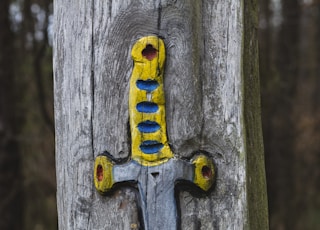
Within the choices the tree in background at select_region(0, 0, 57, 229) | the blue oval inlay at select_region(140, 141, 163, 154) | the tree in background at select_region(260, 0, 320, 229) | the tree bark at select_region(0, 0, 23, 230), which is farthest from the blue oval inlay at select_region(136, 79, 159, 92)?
the tree in background at select_region(260, 0, 320, 229)

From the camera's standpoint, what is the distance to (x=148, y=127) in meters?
1.76

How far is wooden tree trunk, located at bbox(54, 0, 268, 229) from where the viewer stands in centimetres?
177

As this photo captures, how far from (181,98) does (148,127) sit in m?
0.13

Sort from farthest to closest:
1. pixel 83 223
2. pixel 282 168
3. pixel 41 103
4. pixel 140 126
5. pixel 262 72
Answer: pixel 282 168, pixel 262 72, pixel 41 103, pixel 83 223, pixel 140 126

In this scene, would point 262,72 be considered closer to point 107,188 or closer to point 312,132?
point 312,132

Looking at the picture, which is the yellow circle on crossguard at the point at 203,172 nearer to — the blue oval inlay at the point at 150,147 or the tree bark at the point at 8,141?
the blue oval inlay at the point at 150,147

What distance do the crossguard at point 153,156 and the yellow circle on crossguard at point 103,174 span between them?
29 millimetres

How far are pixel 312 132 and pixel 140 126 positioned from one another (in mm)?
5600

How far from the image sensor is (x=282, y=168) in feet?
21.9

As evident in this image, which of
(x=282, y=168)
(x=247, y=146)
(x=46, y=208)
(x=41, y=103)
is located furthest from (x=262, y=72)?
(x=247, y=146)

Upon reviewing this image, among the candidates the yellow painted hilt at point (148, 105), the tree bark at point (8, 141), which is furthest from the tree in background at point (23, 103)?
the yellow painted hilt at point (148, 105)

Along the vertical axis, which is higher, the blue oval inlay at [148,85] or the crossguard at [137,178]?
the blue oval inlay at [148,85]

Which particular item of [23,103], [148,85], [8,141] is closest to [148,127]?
[148,85]

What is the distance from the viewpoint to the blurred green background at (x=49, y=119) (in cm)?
558
